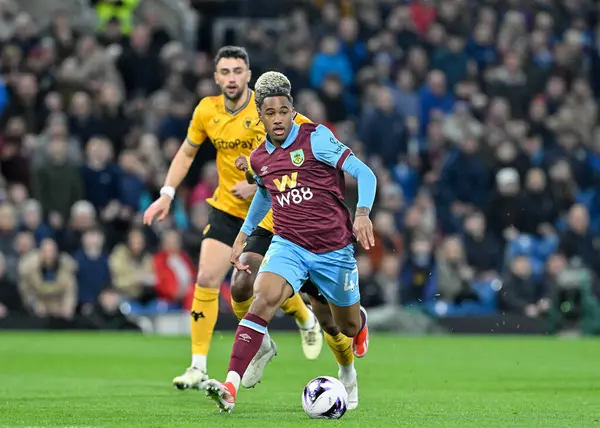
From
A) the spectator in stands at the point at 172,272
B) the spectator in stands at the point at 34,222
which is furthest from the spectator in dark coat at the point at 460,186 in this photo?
the spectator in stands at the point at 34,222

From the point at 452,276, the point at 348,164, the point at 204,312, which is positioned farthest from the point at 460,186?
the point at 348,164

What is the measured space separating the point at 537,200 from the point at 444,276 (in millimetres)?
2692

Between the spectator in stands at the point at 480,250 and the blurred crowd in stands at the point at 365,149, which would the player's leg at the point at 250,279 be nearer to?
the blurred crowd in stands at the point at 365,149

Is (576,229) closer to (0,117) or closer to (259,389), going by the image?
(0,117)

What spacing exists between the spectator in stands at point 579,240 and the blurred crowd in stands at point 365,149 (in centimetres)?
4

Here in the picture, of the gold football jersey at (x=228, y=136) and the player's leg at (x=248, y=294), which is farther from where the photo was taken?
the gold football jersey at (x=228, y=136)

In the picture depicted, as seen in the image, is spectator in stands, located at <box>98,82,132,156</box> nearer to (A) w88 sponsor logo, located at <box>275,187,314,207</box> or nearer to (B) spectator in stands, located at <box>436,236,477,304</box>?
(B) spectator in stands, located at <box>436,236,477,304</box>

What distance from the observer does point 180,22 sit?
25.7 metres

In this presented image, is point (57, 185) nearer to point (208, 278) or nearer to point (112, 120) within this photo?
point (112, 120)

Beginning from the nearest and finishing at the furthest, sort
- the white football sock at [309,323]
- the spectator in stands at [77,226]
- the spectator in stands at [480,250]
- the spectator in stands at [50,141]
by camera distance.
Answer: the white football sock at [309,323] → the spectator in stands at [77,226] → the spectator in stands at [50,141] → the spectator in stands at [480,250]

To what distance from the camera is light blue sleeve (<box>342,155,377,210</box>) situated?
9.20 m

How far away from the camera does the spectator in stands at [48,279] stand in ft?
65.7

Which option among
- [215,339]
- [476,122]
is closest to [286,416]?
[215,339]

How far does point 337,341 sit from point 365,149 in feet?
42.8
